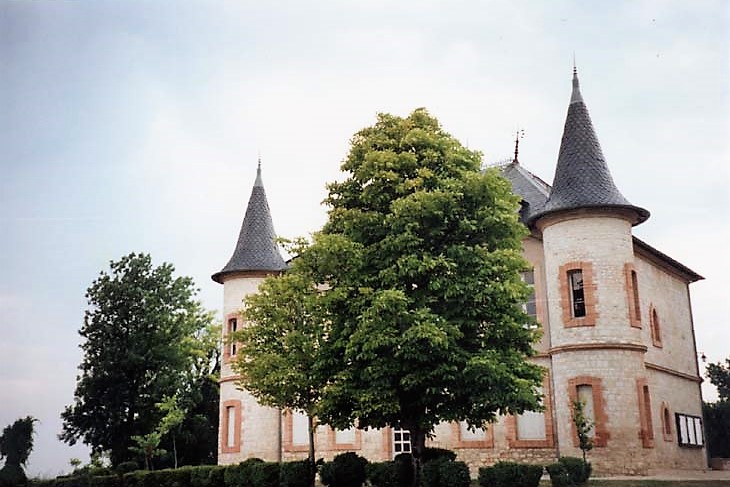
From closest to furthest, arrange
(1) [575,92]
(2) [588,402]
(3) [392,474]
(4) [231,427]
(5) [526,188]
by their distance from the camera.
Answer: (3) [392,474] → (2) [588,402] → (1) [575,92] → (5) [526,188] → (4) [231,427]

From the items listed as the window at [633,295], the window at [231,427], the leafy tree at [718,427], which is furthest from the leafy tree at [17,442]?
the leafy tree at [718,427]

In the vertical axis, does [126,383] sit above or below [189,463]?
above

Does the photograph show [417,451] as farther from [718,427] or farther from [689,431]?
[718,427]

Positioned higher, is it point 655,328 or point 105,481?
point 655,328

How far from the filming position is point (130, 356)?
39531 millimetres

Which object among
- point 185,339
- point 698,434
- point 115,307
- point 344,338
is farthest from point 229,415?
point 698,434

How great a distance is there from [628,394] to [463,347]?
23.8 ft

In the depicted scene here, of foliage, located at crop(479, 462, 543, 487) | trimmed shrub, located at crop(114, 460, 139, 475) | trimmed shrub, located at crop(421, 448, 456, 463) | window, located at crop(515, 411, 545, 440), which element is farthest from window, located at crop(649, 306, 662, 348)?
trimmed shrub, located at crop(114, 460, 139, 475)

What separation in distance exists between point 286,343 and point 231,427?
11286 millimetres

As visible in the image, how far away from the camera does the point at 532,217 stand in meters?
27.4

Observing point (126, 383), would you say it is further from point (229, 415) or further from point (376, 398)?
point (376, 398)

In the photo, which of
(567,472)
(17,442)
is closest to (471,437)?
(567,472)

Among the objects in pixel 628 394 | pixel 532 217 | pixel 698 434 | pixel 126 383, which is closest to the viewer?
pixel 628 394

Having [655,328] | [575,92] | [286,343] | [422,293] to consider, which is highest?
[575,92]
